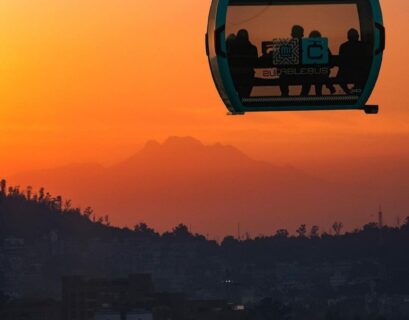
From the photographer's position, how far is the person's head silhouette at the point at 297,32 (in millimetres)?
31266

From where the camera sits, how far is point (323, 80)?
104 feet

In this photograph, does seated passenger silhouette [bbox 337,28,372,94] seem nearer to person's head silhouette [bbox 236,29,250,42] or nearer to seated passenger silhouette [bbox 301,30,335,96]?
seated passenger silhouette [bbox 301,30,335,96]

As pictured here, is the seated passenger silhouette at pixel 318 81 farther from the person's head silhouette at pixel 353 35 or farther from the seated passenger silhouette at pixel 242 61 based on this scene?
the seated passenger silhouette at pixel 242 61

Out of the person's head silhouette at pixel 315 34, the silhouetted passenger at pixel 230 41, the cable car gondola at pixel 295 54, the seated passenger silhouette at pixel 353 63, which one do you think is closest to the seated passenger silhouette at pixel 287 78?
the cable car gondola at pixel 295 54

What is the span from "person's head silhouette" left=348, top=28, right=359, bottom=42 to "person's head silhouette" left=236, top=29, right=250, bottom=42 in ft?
4.95

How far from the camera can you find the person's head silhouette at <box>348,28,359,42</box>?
104 feet

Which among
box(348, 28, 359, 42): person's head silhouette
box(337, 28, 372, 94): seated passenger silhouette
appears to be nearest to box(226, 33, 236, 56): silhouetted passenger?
box(337, 28, 372, 94): seated passenger silhouette

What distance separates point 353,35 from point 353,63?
41 centimetres

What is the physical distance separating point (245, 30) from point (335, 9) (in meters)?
1.43

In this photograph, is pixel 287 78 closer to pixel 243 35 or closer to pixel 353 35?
pixel 243 35

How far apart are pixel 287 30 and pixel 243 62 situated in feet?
2.64

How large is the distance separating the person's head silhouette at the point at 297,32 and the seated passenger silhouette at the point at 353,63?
0.64m

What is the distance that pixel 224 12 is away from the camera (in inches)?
1210

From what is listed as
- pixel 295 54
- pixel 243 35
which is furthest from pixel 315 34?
pixel 243 35
